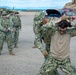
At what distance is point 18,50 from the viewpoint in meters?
13.2

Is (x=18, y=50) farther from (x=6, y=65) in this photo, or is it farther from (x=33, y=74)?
(x=33, y=74)

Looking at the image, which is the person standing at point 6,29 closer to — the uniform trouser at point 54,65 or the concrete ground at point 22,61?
the concrete ground at point 22,61

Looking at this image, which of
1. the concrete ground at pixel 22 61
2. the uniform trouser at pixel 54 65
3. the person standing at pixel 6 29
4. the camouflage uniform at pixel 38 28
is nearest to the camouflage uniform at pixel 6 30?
the person standing at pixel 6 29

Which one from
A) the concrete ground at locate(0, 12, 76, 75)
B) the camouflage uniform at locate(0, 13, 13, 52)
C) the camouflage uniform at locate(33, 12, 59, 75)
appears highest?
the camouflage uniform at locate(33, 12, 59, 75)

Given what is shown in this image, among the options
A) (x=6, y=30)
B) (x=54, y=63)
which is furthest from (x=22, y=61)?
(x=54, y=63)

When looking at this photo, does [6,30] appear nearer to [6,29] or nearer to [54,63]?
[6,29]

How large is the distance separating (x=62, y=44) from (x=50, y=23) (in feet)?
1.54

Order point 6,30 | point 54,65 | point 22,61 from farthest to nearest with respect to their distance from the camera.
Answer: point 6,30 < point 22,61 < point 54,65

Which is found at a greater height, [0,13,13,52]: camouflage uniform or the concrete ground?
[0,13,13,52]: camouflage uniform

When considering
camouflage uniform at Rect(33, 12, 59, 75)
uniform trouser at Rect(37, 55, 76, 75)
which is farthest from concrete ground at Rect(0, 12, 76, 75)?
camouflage uniform at Rect(33, 12, 59, 75)

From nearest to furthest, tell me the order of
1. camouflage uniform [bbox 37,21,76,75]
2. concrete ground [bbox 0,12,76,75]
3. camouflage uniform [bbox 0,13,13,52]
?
1. camouflage uniform [bbox 37,21,76,75]
2. concrete ground [bbox 0,12,76,75]
3. camouflage uniform [bbox 0,13,13,52]

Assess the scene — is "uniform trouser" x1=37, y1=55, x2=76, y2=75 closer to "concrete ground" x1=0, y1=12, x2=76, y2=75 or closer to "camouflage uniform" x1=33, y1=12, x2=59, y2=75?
"camouflage uniform" x1=33, y1=12, x2=59, y2=75

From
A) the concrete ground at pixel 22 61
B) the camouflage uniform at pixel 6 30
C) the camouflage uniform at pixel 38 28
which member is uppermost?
the camouflage uniform at pixel 38 28

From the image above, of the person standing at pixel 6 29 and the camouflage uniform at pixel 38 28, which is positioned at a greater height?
the camouflage uniform at pixel 38 28
